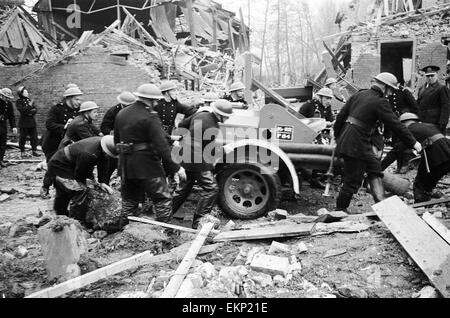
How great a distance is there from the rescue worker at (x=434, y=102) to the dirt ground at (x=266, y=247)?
2.75 m

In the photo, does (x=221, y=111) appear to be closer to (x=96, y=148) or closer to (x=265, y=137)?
(x=265, y=137)

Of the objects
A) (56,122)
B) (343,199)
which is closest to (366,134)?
(343,199)

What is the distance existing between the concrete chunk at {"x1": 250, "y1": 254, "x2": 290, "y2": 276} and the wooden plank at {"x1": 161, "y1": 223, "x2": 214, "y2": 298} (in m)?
0.55

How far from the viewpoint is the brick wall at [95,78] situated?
11992 mm

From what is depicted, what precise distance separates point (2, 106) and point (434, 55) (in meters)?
11.6

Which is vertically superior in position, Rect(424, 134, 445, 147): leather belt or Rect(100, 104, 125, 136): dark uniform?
Rect(100, 104, 125, 136): dark uniform

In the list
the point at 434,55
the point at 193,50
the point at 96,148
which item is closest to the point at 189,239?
the point at 96,148

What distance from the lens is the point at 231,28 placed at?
20.2 metres

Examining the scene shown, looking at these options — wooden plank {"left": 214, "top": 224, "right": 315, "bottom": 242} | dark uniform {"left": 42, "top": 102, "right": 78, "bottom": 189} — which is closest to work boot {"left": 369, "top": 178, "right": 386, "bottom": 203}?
wooden plank {"left": 214, "top": 224, "right": 315, "bottom": 242}

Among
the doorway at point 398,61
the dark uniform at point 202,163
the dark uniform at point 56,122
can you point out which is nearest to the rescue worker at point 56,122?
the dark uniform at point 56,122

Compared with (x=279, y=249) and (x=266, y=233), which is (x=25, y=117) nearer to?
(x=266, y=233)

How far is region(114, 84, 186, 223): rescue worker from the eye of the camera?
4609 mm

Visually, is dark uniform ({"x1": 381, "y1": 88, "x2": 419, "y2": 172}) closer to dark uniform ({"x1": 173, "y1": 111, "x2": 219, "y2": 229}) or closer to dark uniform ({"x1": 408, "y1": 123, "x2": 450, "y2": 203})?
dark uniform ({"x1": 408, "y1": 123, "x2": 450, "y2": 203})
